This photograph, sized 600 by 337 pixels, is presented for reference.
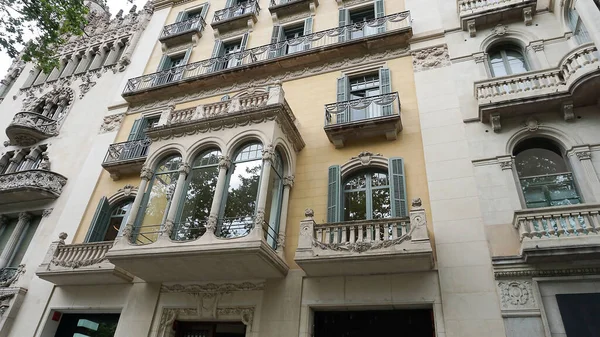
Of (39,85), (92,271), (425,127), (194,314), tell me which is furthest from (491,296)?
(39,85)

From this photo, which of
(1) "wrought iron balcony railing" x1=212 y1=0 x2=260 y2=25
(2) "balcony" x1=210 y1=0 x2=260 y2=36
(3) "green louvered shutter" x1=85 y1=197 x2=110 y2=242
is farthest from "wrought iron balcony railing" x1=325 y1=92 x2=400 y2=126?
(3) "green louvered shutter" x1=85 y1=197 x2=110 y2=242

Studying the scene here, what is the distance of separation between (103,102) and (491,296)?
1801 centimetres

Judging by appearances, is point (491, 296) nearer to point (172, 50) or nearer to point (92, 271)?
point (92, 271)

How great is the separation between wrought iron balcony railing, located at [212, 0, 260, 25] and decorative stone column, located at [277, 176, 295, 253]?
34.1 ft

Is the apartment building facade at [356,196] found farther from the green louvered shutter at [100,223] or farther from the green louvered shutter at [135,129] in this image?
the green louvered shutter at [135,129]

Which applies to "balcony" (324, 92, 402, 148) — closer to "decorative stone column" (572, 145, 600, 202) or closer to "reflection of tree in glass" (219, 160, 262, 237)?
"reflection of tree in glass" (219, 160, 262, 237)

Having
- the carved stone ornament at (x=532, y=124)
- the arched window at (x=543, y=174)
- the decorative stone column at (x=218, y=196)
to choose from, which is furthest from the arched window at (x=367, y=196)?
the carved stone ornament at (x=532, y=124)

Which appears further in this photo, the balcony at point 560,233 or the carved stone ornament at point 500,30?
the carved stone ornament at point 500,30

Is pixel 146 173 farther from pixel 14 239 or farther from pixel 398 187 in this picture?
pixel 398 187

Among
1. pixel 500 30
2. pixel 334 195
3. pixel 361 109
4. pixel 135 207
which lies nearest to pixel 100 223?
pixel 135 207

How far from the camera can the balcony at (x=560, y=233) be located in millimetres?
7156

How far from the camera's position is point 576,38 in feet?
34.0

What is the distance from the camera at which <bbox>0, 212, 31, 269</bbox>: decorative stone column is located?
545 inches

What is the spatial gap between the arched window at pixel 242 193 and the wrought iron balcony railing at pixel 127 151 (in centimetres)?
524
